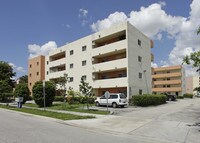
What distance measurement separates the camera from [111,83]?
124ft

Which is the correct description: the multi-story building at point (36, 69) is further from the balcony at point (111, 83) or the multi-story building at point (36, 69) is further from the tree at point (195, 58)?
the tree at point (195, 58)

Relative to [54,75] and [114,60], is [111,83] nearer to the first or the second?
[114,60]

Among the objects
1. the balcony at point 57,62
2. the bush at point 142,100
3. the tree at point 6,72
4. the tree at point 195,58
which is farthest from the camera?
the tree at point 6,72

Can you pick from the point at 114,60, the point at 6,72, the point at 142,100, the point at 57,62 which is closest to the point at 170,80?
the point at 57,62

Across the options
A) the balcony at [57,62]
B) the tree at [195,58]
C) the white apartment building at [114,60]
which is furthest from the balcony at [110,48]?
the tree at [195,58]

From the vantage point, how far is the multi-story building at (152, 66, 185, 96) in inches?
3278

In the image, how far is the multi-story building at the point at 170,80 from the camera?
83.2 metres

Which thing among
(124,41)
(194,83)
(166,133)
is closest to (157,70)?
(194,83)

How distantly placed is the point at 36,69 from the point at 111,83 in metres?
31.7

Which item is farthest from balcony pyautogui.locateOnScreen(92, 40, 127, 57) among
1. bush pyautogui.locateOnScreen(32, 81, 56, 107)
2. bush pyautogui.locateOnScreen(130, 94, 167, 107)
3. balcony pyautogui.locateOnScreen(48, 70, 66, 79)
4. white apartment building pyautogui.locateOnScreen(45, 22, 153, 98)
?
balcony pyautogui.locateOnScreen(48, 70, 66, 79)

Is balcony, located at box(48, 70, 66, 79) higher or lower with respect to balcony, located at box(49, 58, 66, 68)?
lower

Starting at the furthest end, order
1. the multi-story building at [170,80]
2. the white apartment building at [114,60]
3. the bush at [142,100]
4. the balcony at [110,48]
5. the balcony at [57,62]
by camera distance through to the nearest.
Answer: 1. the multi-story building at [170,80]
2. the balcony at [57,62]
3. the balcony at [110,48]
4. the white apartment building at [114,60]
5. the bush at [142,100]

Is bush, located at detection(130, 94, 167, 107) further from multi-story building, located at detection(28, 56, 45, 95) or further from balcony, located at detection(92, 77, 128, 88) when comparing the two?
multi-story building, located at detection(28, 56, 45, 95)

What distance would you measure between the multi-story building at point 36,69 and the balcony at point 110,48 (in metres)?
24.0
